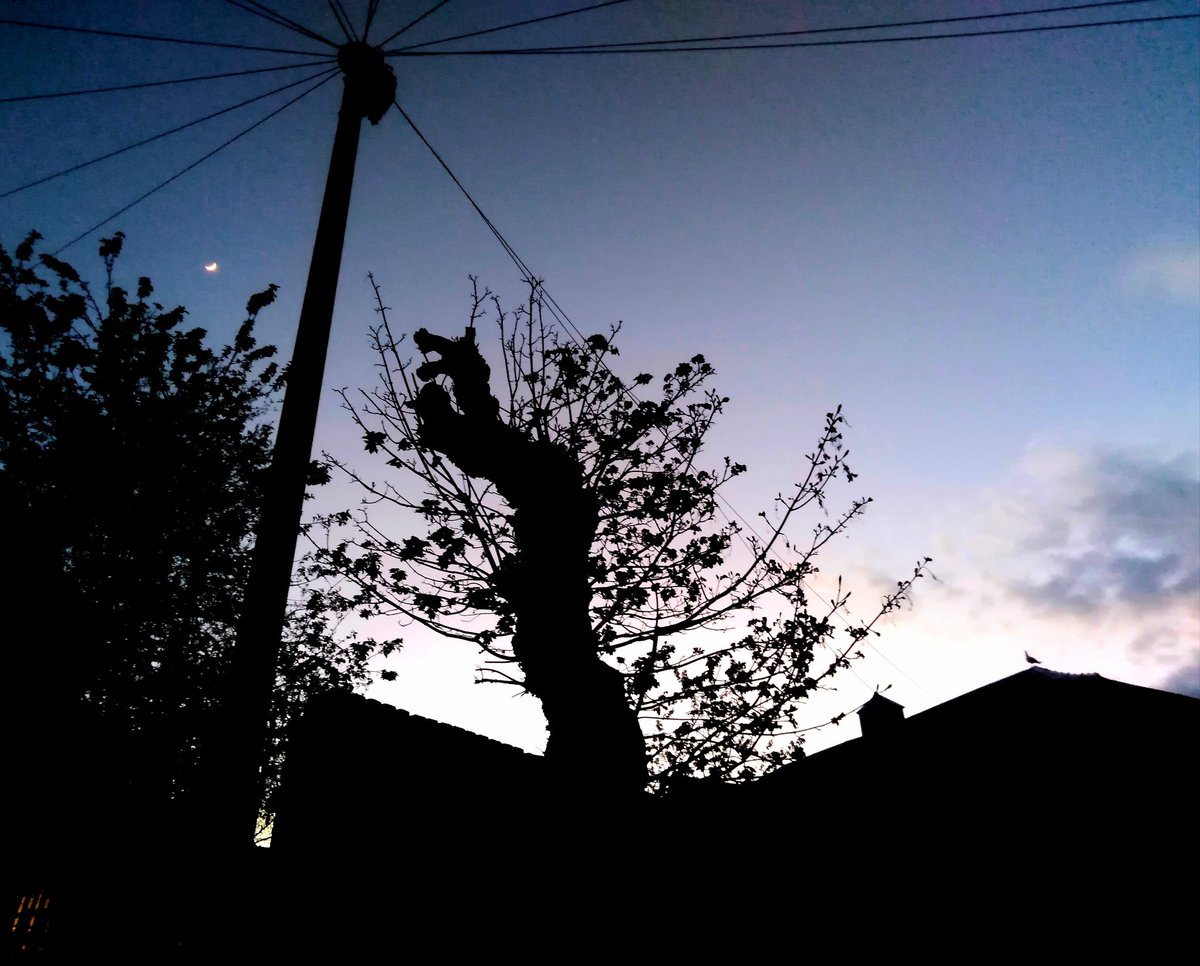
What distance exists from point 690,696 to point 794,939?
3.37m

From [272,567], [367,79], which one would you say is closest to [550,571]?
[272,567]

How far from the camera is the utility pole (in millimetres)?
3158

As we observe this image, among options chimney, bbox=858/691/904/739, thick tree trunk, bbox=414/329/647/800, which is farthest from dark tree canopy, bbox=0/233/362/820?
chimney, bbox=858/691/904/739

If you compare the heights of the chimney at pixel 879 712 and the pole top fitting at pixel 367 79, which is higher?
the pole top fitting at pixel 367 79

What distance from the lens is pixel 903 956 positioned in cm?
775

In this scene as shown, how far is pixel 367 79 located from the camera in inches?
209

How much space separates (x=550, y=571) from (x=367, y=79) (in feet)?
16.6

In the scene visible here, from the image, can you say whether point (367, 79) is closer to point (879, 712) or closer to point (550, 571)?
point (550, 571)

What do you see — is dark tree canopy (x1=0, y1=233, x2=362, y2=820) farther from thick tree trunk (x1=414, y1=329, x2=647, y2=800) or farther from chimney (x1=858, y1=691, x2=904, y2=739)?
chimney (x1=858, y1=691, x2=904, y2=739)

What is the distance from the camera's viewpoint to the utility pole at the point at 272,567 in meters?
3.16

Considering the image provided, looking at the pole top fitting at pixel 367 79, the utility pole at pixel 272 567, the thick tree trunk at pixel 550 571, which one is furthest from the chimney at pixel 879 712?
the pole top fitting at pixel 367 79

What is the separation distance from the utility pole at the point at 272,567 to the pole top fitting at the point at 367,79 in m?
1.04

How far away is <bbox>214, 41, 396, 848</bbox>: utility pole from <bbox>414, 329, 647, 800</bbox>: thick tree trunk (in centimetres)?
343

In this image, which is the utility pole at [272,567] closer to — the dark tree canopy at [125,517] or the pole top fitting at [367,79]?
the pole top fitting at [367,79]
